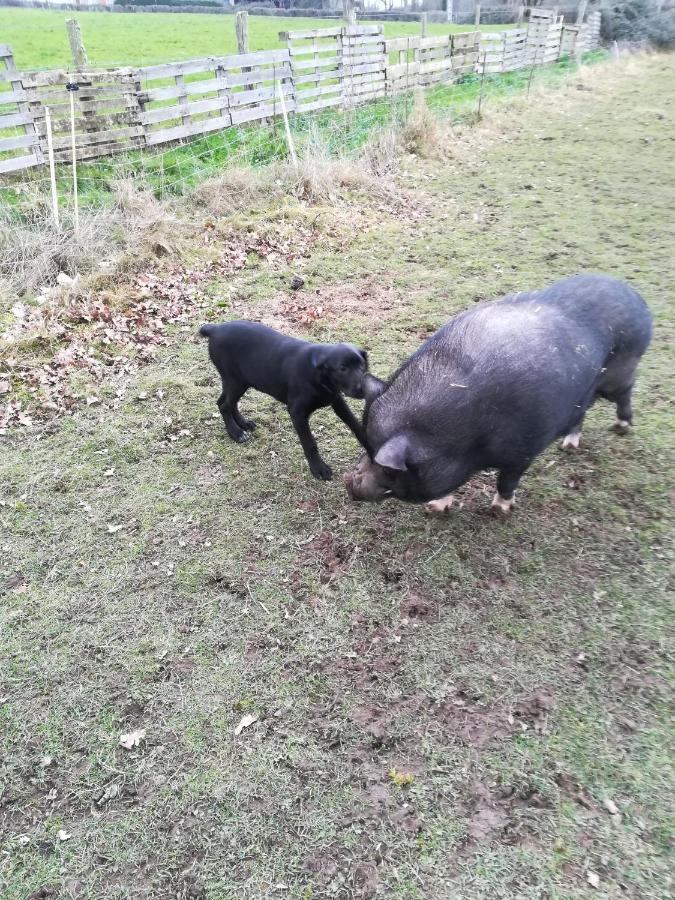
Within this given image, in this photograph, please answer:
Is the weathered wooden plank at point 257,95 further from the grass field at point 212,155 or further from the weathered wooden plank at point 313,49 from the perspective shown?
the weathered wooden plank at point 313,49

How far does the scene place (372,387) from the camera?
311cm

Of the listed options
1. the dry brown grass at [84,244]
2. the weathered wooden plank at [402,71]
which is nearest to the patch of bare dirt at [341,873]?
the dry brown grass at [84,244]

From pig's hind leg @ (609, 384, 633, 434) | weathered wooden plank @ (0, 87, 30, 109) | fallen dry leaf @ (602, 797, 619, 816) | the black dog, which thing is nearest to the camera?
fallen dry leaf @ (602, 797, 619, 816)

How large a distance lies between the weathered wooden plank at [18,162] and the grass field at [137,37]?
9498mm

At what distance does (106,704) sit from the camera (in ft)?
8.96

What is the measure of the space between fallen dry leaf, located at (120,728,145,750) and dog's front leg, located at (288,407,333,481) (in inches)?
73.0

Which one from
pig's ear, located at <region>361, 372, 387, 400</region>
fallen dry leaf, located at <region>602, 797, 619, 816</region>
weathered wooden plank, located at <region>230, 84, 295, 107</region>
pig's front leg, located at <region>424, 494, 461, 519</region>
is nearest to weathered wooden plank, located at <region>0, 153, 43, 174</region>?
weathered wooden plank, located at <region>230, 84, 295, 107</region>

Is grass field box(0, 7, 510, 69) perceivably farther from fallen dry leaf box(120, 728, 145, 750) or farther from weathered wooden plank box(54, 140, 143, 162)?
fallen dry leaf box(120, 728, 145, 750)

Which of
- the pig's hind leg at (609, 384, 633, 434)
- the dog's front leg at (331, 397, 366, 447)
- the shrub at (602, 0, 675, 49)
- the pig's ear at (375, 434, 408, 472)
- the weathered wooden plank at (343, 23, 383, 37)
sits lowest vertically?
the pig's hind leg at (609, 384, 633, 434)

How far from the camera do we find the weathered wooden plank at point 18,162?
728cm

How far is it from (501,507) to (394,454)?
1121mm

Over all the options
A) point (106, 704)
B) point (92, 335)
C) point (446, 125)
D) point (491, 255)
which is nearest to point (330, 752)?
point (106, 704)

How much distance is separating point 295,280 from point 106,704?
4.76m

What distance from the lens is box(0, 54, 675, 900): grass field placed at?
2.18m
